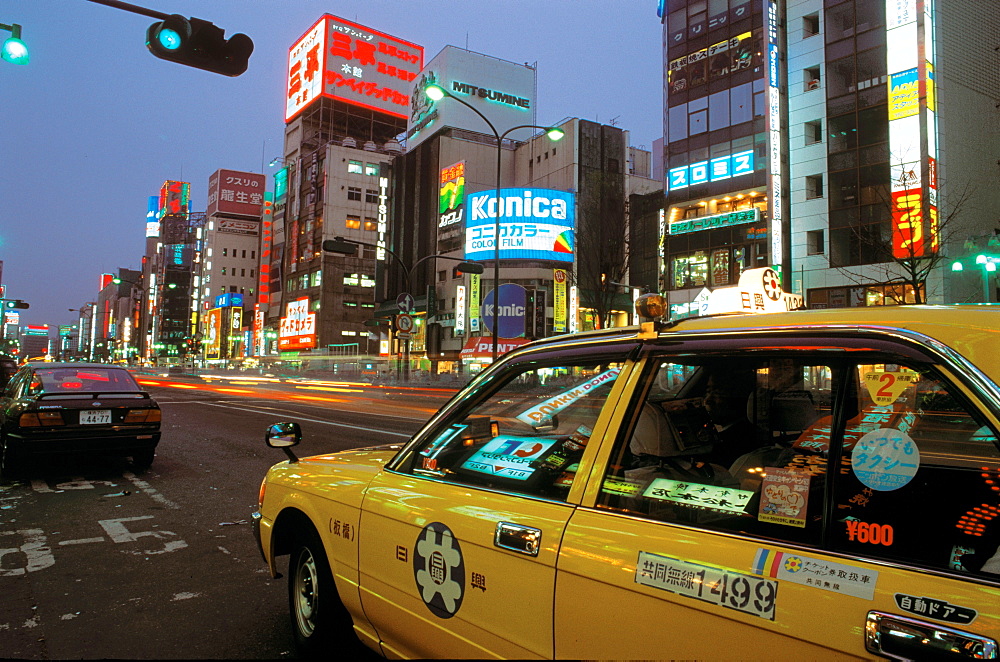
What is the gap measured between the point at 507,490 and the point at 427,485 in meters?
0.43

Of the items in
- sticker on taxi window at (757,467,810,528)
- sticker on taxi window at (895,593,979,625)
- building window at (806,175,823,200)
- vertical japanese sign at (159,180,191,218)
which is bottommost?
sticker on taxi window at (895,593,979,625)

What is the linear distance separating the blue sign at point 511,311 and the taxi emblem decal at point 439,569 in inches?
1757

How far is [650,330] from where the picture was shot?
2207 millimetres

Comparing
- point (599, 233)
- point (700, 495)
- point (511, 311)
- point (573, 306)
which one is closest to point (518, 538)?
point (700, 495)

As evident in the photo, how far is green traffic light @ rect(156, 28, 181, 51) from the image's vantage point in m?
9.09

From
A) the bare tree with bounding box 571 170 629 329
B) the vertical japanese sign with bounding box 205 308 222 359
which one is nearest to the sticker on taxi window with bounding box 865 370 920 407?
the bare tree with bounding box 571 170 629 329

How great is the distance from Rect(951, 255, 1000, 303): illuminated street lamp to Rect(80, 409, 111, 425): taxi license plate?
3130cm

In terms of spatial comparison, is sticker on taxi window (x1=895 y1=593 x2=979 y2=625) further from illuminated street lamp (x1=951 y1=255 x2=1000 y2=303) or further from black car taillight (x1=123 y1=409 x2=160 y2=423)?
illuminated street lamp (x1=951 y1=255 x2=1000 y2=303)

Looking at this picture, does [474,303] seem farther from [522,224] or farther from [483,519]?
[483,519]

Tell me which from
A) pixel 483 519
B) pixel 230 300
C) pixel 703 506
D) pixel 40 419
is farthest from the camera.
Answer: pixel 230 300

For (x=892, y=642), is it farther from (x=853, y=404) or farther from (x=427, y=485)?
(x=427, y=485)

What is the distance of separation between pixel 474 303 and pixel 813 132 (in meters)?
28.5

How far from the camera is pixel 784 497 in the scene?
5.86ft

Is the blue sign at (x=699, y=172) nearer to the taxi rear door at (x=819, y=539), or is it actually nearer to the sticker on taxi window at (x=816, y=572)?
the taxi rear door at (x=819, y=539)
